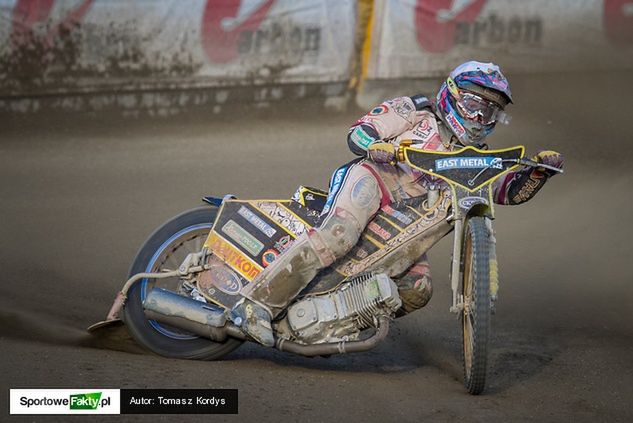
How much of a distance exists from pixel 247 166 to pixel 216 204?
169 inches

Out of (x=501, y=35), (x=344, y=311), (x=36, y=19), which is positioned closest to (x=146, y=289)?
(x=344, y=311)

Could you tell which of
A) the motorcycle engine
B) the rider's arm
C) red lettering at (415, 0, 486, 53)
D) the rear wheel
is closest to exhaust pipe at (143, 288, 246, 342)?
the rear wheel

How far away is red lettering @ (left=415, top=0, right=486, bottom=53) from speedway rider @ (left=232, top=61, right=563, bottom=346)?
232 inches

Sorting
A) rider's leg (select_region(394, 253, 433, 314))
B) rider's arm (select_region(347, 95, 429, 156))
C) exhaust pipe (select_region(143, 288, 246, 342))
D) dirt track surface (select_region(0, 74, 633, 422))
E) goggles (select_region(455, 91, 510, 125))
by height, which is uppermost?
goggles (select_region(455, 91, 510, 125))

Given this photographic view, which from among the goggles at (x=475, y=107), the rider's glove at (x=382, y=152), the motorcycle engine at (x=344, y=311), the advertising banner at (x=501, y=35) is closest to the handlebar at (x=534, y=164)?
the goggles at (x=475, y=107)

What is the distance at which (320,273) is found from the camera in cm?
622

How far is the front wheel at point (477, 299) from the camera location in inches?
214

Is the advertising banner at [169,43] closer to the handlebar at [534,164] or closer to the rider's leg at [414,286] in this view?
the rider's leg at [414,286]

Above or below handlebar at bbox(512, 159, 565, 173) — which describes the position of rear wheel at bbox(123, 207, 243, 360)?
below

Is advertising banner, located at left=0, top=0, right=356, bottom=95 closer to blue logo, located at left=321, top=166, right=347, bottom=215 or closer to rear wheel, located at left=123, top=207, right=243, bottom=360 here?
rear wheel, located at left=123, top=207, right=243, bottom=360

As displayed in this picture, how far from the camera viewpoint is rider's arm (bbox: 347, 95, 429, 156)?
607 cm

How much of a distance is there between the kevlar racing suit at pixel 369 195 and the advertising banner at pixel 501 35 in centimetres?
586

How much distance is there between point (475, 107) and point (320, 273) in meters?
1.29

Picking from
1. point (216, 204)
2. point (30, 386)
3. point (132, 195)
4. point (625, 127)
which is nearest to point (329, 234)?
point (216, 204)
